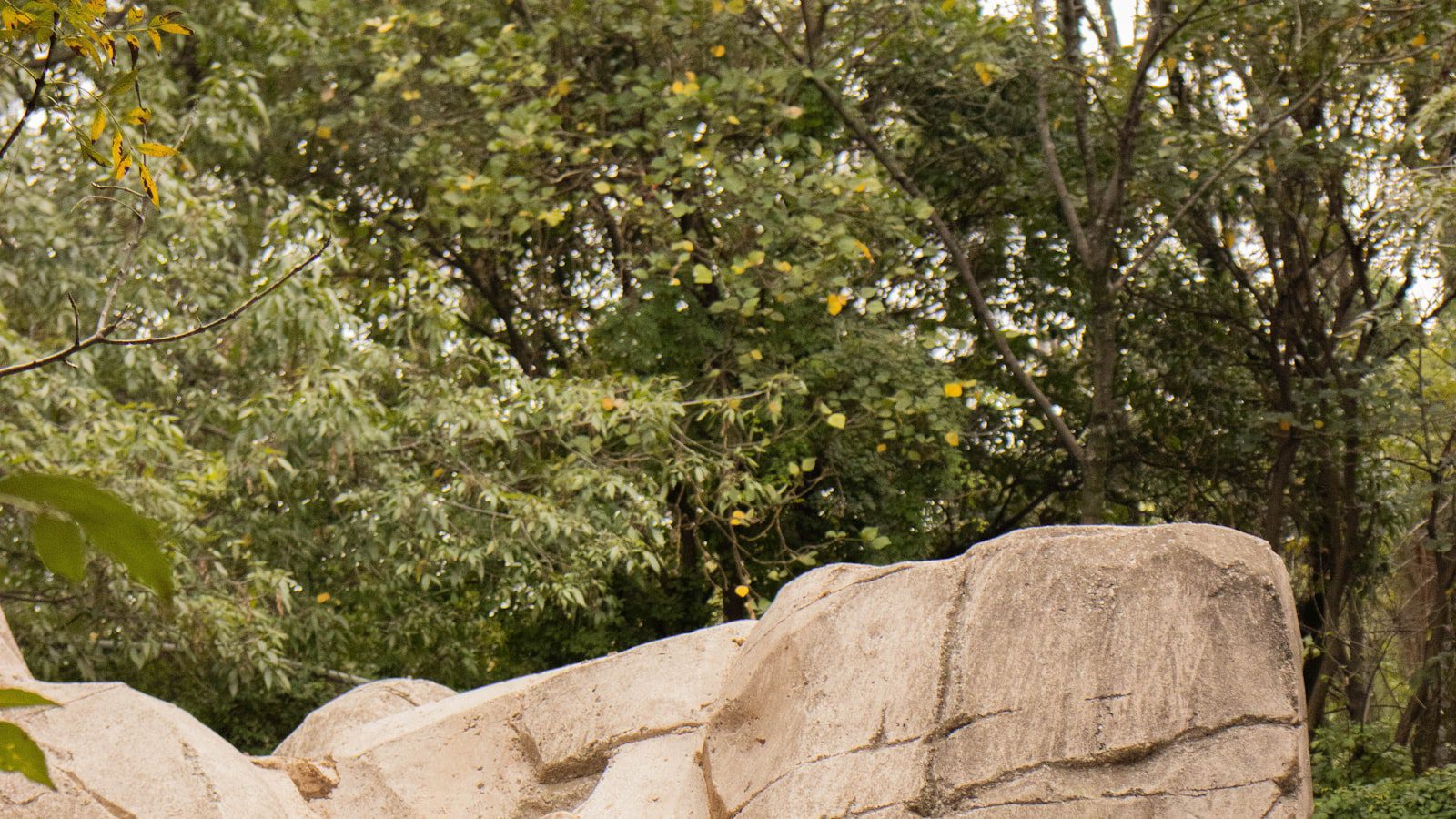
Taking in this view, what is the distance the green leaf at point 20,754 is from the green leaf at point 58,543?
11cm

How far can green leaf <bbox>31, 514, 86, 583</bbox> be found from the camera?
83 cm

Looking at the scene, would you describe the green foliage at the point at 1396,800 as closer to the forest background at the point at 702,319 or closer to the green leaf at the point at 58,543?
the forest background at the point at 702,319

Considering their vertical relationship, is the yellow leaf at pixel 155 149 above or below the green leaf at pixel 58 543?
above

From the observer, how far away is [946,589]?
509 cm

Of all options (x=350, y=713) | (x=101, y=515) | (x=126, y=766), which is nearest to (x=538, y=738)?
(x=350, y=713)

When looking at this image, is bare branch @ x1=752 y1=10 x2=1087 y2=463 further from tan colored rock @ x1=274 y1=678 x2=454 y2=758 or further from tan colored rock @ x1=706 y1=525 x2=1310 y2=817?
tan colored rock @ x1=706 y1=525 x2=1310 y2=817

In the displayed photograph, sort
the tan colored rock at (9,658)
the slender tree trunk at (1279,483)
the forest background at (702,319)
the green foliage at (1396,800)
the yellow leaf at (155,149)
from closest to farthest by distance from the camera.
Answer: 1. the yellow leaf at (155,149)
2. the tan colored rock at (9,658)
3. the forest background at (702,319)
4. the green foliage at (1396,800)
5. the slender tree trunk at (1279,483)

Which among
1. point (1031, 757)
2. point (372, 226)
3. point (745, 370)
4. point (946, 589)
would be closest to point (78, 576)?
point (1031, 757)

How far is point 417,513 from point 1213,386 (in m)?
5.77

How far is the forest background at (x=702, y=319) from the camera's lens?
8.26 m

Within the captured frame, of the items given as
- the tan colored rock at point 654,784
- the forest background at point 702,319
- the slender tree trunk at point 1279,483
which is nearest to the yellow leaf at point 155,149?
the tan colored rock at point 654,784

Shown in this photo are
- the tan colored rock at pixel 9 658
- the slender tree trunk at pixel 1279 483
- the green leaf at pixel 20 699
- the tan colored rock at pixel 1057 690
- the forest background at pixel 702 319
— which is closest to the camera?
the green leaf at pixel 20 699

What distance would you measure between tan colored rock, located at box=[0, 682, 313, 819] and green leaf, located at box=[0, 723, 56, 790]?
4.20 meters

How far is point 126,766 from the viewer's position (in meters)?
5.06
